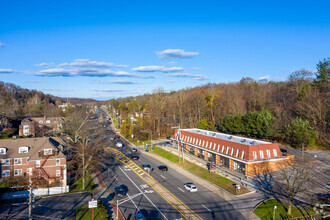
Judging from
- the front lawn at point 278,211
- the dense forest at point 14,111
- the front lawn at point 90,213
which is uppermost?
the dense forest at point 14,111

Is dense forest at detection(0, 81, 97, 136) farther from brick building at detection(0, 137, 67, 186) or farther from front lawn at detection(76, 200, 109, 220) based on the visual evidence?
front lawn at detection(76, 200, 109, 220)

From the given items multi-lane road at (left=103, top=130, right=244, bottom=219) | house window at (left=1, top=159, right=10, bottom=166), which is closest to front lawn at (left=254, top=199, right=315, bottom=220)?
multi-lane road at (left=103, top=130, right=244, bottom=219)

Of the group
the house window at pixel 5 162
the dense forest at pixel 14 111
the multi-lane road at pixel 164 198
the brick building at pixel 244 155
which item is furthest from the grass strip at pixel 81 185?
the dense forest at pixel 14 111

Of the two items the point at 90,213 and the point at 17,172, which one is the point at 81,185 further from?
the point at 90,213

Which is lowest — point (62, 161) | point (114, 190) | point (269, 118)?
point (114, 190)

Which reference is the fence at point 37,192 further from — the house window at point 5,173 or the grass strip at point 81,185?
the house window at point 5,173

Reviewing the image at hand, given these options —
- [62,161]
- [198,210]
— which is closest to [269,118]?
[198,210]

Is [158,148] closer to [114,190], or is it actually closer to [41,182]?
[114,190]

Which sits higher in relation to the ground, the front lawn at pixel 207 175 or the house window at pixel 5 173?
the house window at pixel 5 173
